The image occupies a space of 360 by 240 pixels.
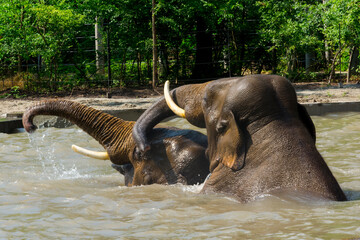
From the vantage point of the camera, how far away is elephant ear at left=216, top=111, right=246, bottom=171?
200 inches

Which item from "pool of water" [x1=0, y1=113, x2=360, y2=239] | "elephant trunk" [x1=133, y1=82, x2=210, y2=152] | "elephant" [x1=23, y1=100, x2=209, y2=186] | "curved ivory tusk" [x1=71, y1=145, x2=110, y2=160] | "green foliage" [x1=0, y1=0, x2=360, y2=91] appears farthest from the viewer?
"green foliage" [x1=0, y1=0, x2=360, y2=91]

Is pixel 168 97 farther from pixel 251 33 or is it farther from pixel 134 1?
pixel 251 33

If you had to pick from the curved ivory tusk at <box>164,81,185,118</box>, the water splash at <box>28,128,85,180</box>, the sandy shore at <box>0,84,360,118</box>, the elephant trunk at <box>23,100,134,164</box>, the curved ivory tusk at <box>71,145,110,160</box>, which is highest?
the curved ivory tusk at <box>164,81,185,118</box>

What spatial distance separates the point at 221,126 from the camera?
5.24 metres

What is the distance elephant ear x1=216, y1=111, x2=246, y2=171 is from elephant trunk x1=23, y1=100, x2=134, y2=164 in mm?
1321

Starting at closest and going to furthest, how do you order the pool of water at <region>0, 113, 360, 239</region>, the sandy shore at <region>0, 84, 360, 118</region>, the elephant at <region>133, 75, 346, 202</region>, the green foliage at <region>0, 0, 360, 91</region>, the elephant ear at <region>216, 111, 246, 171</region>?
the pool of water at <region>0, 113, 360, 239</region>, the elephant at <region>133, 75, 346, 202</region>, the elephant ear at <region>216, 111, 246, 171</region>, the sandy shore at <region>0, 84, 360, 118</region>, the green foliage at <region>0, 0, 360, 91</region>

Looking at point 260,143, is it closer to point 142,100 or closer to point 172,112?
point 172,112

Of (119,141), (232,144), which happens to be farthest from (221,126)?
(119,141)

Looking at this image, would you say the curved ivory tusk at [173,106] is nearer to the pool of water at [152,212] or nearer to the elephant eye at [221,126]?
the elephant eye at [221,126]

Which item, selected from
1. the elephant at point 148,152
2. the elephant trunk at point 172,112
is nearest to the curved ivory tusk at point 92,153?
the elephant at point 148,152

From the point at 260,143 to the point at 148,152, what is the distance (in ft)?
4.65

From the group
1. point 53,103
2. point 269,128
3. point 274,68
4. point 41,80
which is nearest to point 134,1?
point 41,80

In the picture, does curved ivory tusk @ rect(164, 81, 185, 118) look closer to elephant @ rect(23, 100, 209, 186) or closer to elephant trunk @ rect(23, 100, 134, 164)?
elephant @ rect(23, 100, 209, 186)

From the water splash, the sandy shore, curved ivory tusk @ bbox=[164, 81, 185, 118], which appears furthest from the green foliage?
curved ivory tusk @ bbox=[164, 81, 185, 118]
